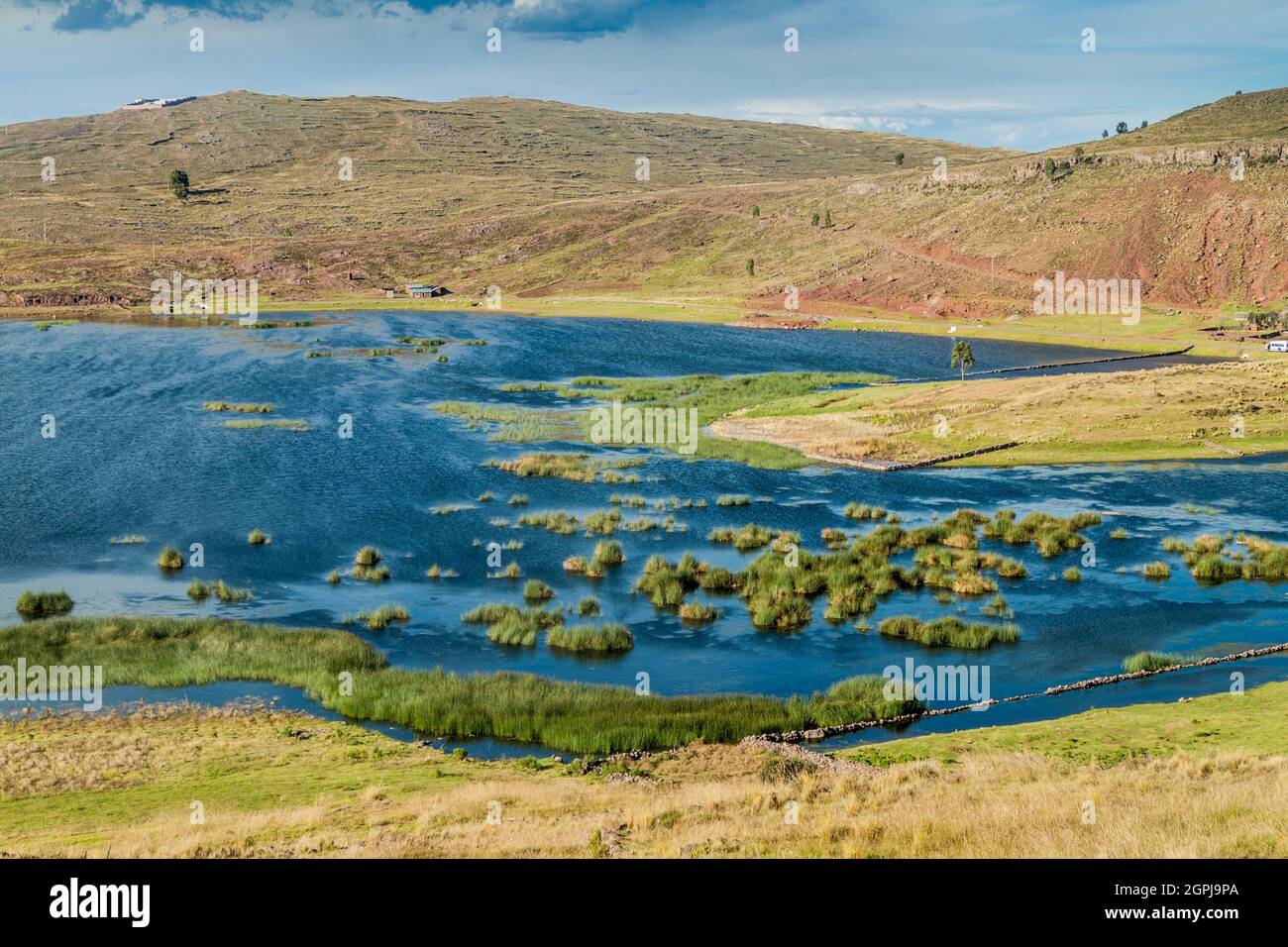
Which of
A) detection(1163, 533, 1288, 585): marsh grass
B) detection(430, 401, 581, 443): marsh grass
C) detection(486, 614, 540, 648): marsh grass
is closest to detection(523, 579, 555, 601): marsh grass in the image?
detection(486, 614, 540, 648): marsh grass

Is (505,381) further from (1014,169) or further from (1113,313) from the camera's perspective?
(1014,169)

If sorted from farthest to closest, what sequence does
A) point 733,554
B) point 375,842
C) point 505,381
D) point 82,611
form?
point 505,381 → point 733,554 → point 82,611 → point 375,842

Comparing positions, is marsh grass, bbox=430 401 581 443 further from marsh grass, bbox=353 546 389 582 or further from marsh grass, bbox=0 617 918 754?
marsh grass, bbox=0 617 918 754

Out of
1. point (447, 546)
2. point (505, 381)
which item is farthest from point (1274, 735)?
point (505, 381)

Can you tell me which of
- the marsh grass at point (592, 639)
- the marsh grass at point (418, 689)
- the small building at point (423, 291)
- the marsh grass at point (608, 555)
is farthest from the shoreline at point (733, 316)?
the marsh grass at point (418, 689)
